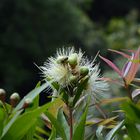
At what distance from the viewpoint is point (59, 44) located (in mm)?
11539

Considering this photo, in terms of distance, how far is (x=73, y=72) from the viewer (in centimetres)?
77

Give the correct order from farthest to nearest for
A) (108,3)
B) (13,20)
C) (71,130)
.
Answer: (108,3)
(13,20)
(71,130)

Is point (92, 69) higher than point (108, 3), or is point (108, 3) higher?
point (92, 69)

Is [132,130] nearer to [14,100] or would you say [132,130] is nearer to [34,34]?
[14,100]

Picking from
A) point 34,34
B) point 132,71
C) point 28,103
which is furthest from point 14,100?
point 34,34

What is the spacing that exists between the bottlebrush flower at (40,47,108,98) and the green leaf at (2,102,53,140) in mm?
80

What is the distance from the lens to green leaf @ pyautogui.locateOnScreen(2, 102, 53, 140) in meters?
0.69

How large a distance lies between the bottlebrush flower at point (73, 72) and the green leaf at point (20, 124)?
0.26ft

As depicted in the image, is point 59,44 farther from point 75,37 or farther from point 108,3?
point 108,3

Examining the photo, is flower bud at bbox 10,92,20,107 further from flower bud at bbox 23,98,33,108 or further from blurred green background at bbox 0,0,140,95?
blurred green background at bbox 0,0,140,95

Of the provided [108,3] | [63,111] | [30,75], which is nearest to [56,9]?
[30,75]

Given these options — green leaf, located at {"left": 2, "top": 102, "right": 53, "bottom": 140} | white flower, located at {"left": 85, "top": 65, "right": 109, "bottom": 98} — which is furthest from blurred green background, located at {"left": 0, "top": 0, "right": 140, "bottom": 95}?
green leaf, located at {"left": 2, "top": 102, "right": 53, "bottom": 140}

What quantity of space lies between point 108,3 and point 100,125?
1763 centimetres

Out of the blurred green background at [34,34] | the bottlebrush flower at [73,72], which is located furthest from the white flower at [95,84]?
the blurred green background at [34,34]
